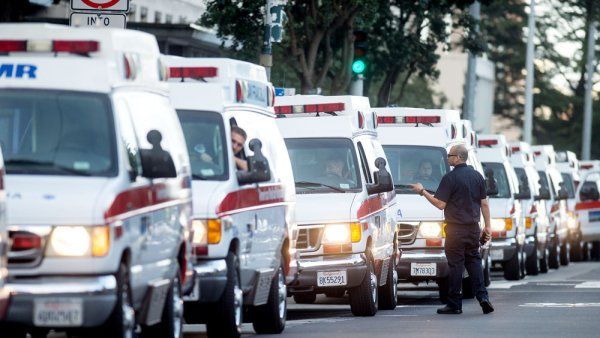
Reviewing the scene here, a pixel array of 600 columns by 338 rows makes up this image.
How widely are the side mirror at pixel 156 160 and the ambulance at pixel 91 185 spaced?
10mm

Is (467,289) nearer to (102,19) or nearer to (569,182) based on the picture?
(102,19)

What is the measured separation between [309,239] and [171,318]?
5632 millimetres

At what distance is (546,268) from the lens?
36.3 meters

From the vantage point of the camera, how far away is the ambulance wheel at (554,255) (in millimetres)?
39031

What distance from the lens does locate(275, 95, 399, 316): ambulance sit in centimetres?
1895

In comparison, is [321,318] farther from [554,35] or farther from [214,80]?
[554,35]

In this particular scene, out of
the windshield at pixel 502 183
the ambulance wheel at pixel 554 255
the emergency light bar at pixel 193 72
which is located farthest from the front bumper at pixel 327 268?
the ambulance wheel at pixel 554 255

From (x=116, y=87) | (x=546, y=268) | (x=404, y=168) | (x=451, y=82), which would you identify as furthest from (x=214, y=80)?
(x=451, y=82)

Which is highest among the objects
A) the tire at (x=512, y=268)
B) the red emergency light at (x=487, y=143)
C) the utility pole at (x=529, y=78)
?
the utility pole at (x=529, y=78)

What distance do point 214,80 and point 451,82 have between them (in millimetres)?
90278

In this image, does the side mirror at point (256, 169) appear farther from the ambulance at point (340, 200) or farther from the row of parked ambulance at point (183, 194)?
the ambulance at point (340, 200)

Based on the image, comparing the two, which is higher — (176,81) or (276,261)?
(176,81)

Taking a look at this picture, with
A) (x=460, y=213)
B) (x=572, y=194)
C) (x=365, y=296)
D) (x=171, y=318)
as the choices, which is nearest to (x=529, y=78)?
(x=572, y=194)

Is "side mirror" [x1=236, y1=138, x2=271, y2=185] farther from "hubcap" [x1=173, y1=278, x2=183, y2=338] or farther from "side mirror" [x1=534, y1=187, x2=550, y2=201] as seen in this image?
"side mirror" [x1=534, y1=187, x2=550, y2=201]
